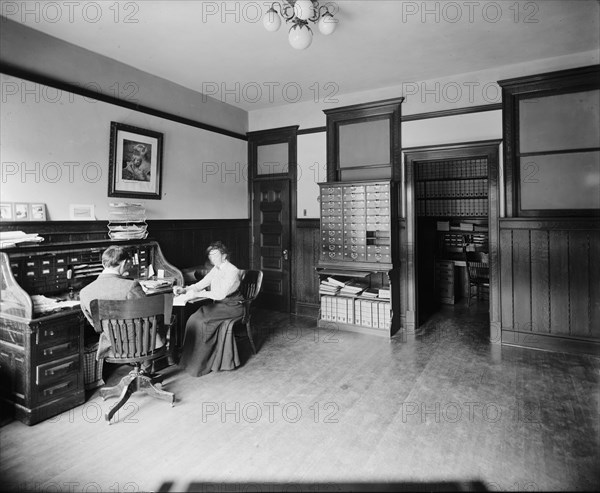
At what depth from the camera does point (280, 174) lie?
20.6 ft

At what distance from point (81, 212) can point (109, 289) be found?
133cm

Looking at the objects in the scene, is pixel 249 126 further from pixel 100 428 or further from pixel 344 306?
pixel 100 428

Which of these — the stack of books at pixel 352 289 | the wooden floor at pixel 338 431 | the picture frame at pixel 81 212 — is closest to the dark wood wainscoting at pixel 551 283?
the wooden floor at pixel 338 431

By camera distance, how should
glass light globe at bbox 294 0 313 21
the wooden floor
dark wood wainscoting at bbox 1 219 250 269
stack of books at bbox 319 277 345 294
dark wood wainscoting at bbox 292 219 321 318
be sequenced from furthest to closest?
dark wood wainscoting at bbox 292 219 321 318 < stack of books at bbox 319 277 345 294 < dark wood wainscoting at bbox 1 219 250 269 < glass light globe at bbox 294 0 313 21 < the wooden floor

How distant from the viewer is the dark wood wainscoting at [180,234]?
3740 mm

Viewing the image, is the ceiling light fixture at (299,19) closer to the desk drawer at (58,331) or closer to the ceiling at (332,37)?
the ceiling at (332,37)

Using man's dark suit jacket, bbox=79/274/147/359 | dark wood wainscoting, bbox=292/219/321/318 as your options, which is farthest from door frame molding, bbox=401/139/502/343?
man's dark suit jacket, bbox=79/274/147/359

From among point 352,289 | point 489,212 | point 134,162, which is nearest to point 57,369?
point 134,162

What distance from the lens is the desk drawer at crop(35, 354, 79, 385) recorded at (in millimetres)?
2922

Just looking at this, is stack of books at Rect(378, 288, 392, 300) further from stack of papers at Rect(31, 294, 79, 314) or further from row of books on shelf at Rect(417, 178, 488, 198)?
stack of papers at Rect(31, 294, 79, 314)

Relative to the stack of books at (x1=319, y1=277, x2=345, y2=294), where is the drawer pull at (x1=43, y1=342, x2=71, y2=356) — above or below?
below

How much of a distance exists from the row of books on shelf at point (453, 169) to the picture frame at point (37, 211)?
5221 millimetres

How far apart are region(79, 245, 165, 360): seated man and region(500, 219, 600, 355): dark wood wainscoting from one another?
3.88 m

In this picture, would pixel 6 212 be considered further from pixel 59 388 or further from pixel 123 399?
pixel 123 399
